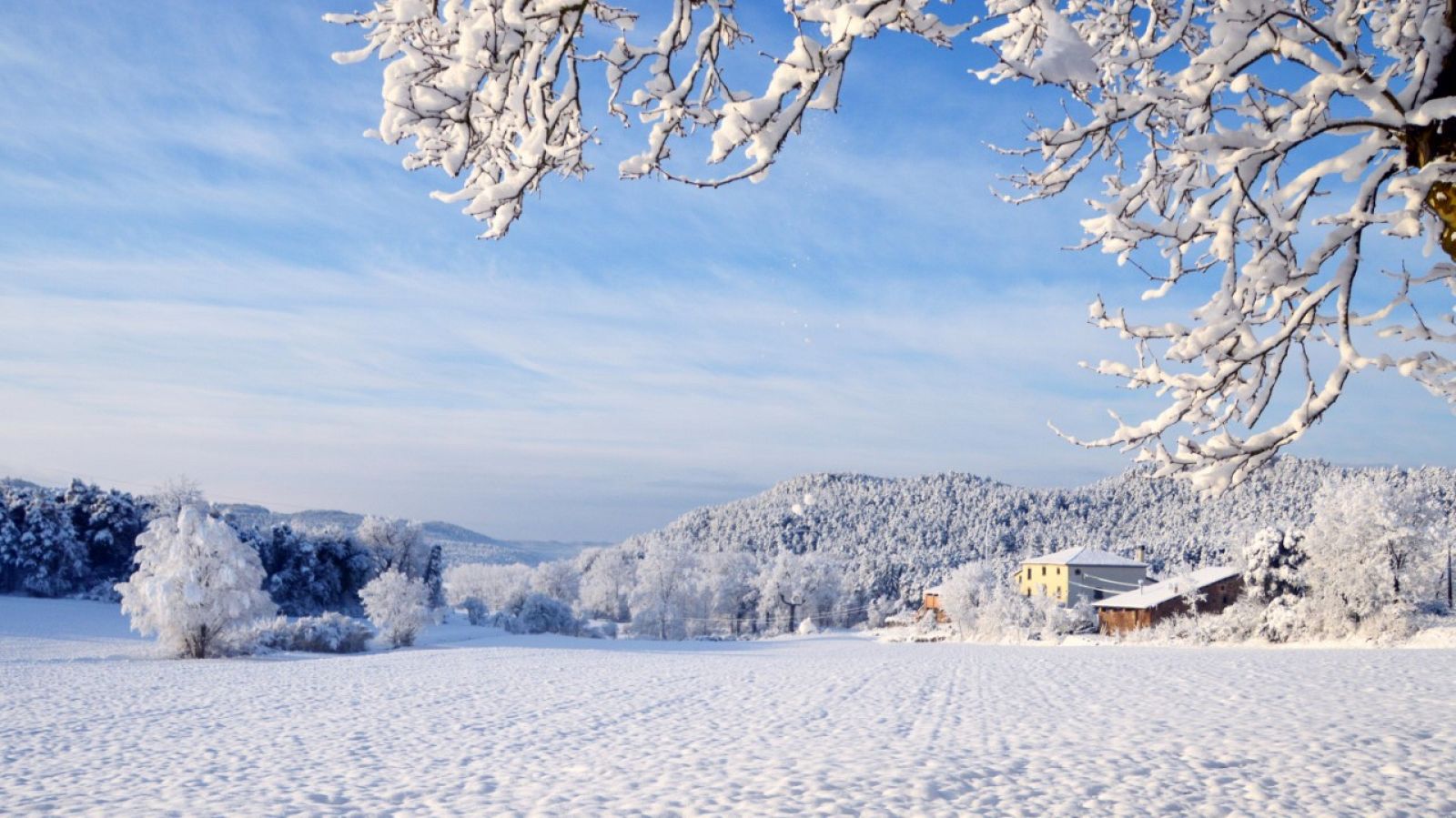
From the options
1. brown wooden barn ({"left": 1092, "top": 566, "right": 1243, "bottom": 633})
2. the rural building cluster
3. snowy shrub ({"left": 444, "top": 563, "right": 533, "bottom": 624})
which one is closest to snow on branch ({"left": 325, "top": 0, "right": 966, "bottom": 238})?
the rural building cluster

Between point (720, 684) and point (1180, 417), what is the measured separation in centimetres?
1986

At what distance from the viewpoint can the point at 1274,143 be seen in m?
3.37

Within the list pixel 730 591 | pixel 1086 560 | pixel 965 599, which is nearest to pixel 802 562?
pixel 730 591

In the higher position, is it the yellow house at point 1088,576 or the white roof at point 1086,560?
the white roof at point 1086,560

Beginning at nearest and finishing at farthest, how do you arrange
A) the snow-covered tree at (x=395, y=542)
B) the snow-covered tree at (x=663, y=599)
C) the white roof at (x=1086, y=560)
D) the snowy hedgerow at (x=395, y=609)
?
1. the snowy hedgerow at (x=395, y=609)
2. the snow-covered tree at (x=395, y=542)
3. the white roof at (x=1086, y=560)
4. the snow-covered tree at (x=663, y=599)

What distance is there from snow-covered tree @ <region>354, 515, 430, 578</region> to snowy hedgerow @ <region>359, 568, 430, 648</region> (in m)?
20.6

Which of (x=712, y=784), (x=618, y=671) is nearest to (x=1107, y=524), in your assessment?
(x=618, y=671)

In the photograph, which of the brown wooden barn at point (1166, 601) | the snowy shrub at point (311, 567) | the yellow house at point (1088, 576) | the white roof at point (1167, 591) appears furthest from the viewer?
the yellow house at point (1088, 576)

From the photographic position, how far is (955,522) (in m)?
138

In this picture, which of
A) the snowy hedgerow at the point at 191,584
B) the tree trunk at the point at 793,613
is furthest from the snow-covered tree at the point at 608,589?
the snowy hedgerow at the point at 191,584

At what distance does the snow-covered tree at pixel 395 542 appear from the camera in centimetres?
6762

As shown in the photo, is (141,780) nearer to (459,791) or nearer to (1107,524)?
(459,791)

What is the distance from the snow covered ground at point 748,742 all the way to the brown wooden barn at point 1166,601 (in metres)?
31.4

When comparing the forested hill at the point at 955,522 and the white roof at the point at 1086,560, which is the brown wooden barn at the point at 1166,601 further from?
the forested hill at the point at 955,522
